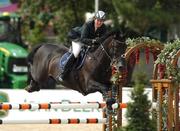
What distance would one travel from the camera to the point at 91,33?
12.3m

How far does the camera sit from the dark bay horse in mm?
11789

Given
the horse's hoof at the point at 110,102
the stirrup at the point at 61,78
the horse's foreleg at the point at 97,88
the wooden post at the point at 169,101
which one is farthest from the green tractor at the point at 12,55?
the wooden post at the point at 169,101

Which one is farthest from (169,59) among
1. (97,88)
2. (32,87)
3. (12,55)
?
(12,55)

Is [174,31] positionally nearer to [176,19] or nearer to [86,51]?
[176,19]

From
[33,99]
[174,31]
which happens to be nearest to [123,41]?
[33,99]

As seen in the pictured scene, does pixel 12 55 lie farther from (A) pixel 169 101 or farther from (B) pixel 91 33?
(A) pixel 169 101

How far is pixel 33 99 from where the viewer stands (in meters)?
16.0

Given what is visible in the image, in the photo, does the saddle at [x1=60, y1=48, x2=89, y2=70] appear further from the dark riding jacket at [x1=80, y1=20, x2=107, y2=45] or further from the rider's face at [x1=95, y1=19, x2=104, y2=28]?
the rider's face at [x1=95, y1=19, x2=104, y2=28]

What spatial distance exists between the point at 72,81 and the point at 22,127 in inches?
92.3

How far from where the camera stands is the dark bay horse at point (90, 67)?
11789 millimetres

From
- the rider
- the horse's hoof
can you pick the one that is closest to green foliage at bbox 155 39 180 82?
the horse's hoof

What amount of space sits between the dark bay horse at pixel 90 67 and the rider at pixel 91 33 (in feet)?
0.63

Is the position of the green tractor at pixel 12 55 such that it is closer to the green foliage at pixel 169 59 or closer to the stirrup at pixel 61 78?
the stirrup at pixel 61 78

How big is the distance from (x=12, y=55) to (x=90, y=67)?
447 inches
